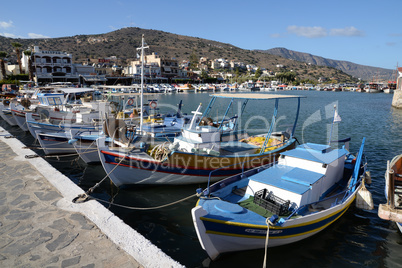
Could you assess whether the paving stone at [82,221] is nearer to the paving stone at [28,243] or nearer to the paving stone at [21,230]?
the paving stone at [28,243]

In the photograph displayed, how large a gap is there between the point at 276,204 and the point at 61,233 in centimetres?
616

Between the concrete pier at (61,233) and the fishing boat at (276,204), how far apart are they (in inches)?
70.9

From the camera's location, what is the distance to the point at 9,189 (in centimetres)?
869

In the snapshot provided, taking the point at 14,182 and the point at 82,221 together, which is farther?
the point at 14,182

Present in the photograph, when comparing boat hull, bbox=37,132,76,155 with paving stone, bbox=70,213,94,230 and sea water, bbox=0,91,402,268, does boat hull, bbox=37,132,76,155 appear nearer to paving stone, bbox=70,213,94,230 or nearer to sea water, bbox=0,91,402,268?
sea water, bbox=0,91,402,268

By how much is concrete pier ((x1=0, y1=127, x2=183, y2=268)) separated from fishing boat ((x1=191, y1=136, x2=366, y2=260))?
5.91ft

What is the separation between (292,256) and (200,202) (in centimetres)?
344

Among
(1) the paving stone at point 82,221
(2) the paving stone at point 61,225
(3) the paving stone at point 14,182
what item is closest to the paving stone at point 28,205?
(2) the paving stone at point 61,225

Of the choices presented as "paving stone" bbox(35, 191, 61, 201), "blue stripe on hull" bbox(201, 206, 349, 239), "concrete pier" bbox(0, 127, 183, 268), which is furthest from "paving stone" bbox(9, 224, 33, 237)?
"blue stripe on hull" bbox(201, 206, 349, 239)

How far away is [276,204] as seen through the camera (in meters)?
7.73

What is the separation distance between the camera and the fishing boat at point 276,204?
6844 millimetres

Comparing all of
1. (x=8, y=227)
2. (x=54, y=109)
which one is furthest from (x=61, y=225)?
(x=54, y=109)

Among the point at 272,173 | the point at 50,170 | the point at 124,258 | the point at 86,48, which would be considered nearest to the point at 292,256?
the point at 272,173

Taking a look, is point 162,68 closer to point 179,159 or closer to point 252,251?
point 179,159
